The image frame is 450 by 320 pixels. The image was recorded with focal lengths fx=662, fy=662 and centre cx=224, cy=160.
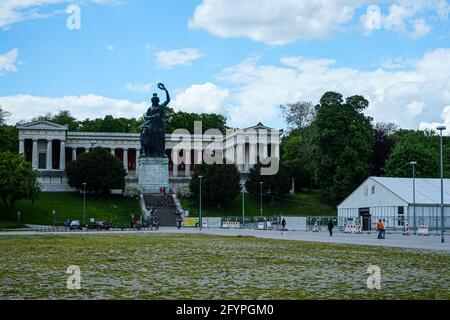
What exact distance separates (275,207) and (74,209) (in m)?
31.1

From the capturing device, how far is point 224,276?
742 inches

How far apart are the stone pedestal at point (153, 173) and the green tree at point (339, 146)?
76.7ft

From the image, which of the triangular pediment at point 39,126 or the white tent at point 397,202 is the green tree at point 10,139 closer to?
the triangular pediment at point 39,126

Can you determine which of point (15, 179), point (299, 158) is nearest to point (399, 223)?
point (15, 179)

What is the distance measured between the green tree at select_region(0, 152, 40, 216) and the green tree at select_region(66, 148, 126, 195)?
1604 centimetres

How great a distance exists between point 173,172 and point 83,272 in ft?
386

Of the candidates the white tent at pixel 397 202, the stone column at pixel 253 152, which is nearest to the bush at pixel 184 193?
the stone column at pixel 253 152

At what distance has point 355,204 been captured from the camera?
3100 inches

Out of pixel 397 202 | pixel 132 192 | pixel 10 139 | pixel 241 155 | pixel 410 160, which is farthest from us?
pixel 241 155

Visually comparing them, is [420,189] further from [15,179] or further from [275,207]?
[15,179]

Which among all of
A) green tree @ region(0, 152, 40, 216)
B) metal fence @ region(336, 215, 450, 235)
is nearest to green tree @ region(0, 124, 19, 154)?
green tree @ region(0, 152, 40, 216)

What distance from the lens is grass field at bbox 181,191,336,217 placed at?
99375 mm

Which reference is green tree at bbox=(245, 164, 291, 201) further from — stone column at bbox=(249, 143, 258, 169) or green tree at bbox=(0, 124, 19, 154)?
green tree at bbox=(0, 124, 19, 154)

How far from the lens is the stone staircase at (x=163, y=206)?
3391 inches
